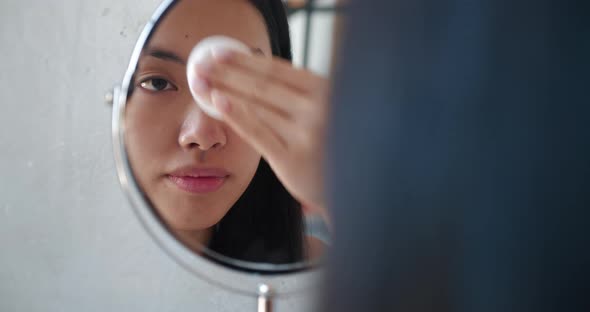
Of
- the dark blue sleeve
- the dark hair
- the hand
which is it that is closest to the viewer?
the dark blue sleeve

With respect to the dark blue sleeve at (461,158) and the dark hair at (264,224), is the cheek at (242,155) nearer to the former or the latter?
the dark hair at (264,224)

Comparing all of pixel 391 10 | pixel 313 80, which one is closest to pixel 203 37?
pixel 313 80

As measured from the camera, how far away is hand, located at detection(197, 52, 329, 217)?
17.0 inches

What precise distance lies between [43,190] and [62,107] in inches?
4.5

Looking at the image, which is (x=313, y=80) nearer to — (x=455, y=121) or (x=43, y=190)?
(x=455, y=121)

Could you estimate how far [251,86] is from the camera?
471 mm

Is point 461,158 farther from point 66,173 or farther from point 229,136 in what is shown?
point 66,173

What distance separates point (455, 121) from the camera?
335 mm

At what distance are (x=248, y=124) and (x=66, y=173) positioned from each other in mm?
379

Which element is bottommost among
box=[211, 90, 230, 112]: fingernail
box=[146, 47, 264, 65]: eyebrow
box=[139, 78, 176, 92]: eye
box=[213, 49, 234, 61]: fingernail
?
box=[211, 90, 230, 112]: fingernail

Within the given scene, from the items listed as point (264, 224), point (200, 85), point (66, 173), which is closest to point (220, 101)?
point (200, 85)

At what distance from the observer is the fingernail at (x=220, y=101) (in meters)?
0.48

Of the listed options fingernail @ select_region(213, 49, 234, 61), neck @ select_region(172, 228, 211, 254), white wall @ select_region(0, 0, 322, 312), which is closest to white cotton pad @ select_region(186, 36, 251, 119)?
fingernail @ select_region(213, 49, 234, 61)

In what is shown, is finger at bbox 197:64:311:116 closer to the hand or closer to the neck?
the hand
